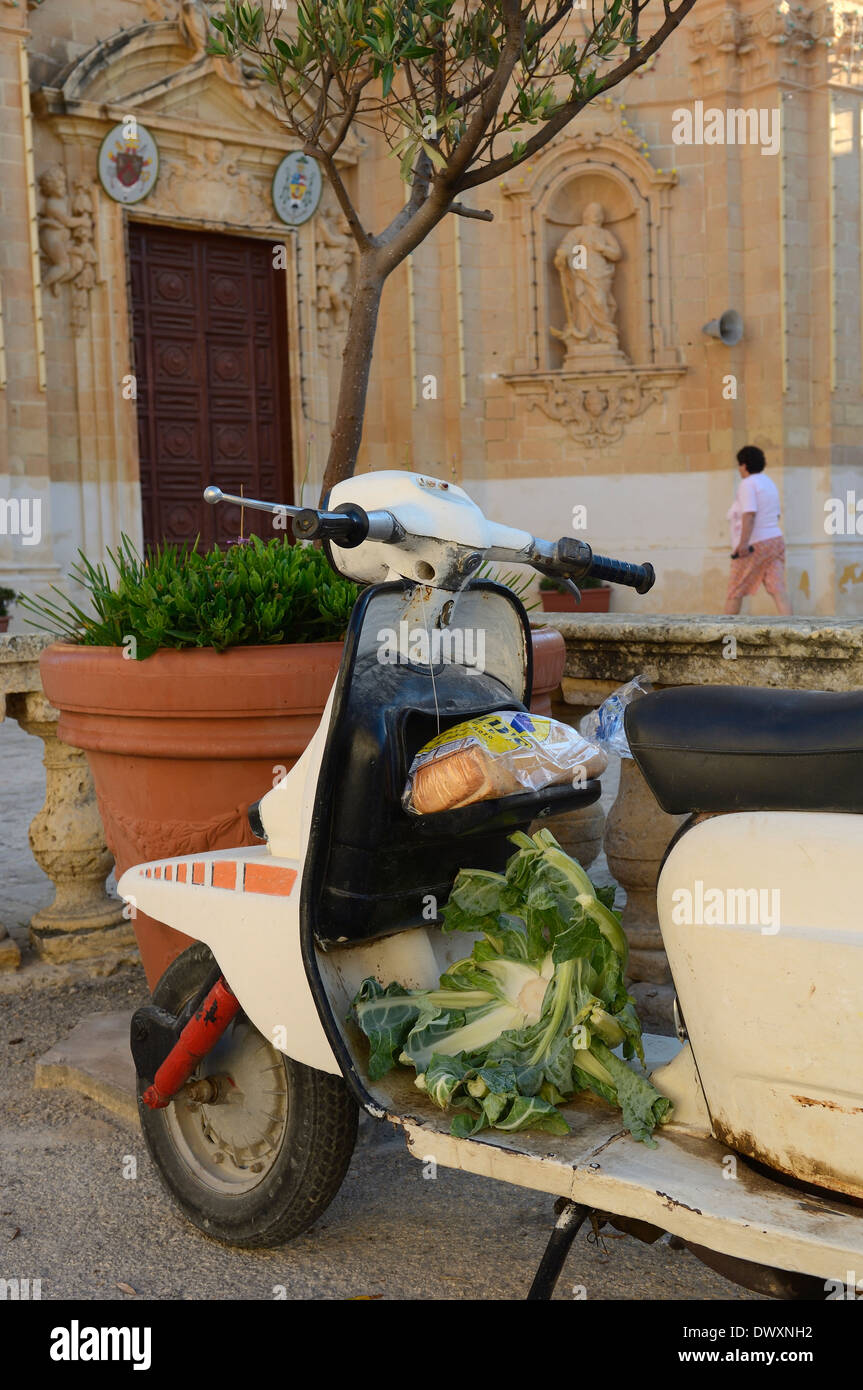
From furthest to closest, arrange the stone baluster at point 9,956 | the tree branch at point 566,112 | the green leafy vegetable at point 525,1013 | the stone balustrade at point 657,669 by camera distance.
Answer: the stone baluster at point 9,956 → the tree branch at point 566,112 → the stone balustrade at point 657,669 → the green leafy vegetable at point 525,1013

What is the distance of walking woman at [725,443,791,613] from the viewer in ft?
30.6

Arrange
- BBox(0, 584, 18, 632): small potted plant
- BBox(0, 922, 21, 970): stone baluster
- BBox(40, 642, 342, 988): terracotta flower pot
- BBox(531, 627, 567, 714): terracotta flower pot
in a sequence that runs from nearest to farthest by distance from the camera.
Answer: BBox(40, 642, 342, 988): terracotta flower pot < BBox(531, 627, 567, 714): terracotta flower pot < BBox(0, 922, 21, 970): stone baluster < BBox(0, 584, 18, 632): small potted plant

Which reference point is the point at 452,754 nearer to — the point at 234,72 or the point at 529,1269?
the point at 529,1269

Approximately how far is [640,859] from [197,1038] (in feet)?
5.10

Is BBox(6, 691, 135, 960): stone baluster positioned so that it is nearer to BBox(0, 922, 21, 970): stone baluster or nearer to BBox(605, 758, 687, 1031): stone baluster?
BBox(0, 922, 21, 970): stone baluster

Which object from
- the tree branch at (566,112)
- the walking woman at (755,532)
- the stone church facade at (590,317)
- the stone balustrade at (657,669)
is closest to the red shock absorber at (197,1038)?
the stone balustrade at (657,669)

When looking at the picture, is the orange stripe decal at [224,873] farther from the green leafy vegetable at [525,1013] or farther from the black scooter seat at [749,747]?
the black scooter seat at [749,747]

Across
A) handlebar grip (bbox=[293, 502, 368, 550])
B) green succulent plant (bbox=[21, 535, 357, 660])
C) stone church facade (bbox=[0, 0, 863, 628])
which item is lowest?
green succulent plant (bbox=[21, 535, 357, 660])

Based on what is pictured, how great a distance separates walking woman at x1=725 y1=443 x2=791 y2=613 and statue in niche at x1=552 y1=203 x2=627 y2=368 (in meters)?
3.54

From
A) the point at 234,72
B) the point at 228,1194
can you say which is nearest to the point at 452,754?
the point at 228,1194

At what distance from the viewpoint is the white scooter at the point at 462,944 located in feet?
4.79

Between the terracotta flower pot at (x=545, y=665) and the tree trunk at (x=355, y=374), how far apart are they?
0.85 m

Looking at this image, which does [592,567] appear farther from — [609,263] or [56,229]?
[609,263]

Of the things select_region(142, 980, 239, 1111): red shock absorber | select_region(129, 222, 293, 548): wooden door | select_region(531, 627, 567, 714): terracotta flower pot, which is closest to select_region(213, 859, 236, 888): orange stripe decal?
select_region(142, 980, 239, 1111): red shock absorber
